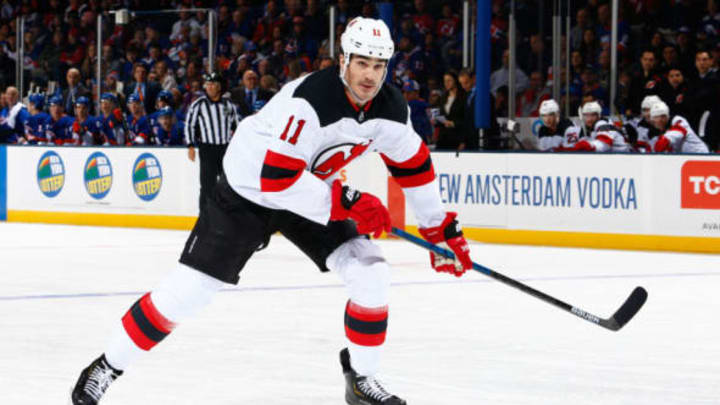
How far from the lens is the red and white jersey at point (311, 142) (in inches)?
141

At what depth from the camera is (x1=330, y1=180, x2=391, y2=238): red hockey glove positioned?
11.9ft

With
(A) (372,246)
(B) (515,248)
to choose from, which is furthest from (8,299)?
(B) (515,248)

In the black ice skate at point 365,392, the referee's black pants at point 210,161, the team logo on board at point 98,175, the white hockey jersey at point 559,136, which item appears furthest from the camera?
the team logo on board at point 98,175

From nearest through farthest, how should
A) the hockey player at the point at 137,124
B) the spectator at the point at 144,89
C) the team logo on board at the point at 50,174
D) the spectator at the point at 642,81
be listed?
the spectator at the point at 642,81 → the team logo on board at the point at 50,174 → the hockey player at the point at 137,124 → the spectator at the point at 144,89

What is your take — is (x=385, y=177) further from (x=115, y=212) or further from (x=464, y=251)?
(x=464, y=251)

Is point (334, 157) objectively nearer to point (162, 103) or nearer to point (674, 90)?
point (674, 90)

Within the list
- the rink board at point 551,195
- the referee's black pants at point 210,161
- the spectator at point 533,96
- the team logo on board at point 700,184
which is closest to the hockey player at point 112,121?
the rink board at point 551,195

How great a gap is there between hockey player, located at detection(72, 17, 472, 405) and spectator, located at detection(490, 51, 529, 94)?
8.27 meters

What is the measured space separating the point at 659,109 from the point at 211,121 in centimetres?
362

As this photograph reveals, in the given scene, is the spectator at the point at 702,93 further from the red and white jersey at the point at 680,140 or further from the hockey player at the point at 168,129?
the hockey player at the point at 168,129

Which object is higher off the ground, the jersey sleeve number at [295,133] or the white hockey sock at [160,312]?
the jersey sleeve number at [295,133]

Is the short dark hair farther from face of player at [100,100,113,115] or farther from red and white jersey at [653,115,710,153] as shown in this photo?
face of player at [100,100,113,115]

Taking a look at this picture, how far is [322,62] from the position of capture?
11633 millimetres

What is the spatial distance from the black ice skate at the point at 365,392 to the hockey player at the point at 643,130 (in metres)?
7.00
